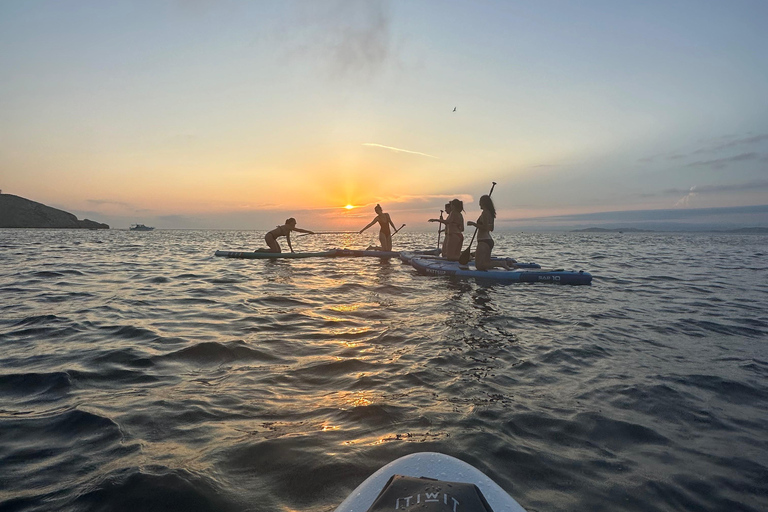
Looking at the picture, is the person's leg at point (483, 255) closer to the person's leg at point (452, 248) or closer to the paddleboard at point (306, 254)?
the person's leg at point (452, 248)

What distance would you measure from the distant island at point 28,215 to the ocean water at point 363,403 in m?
137

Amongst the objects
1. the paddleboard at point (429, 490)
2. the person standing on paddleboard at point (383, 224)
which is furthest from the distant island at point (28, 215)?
the paddleboard at point (429, 490)

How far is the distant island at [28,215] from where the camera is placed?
345 ft

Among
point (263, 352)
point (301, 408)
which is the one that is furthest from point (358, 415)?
point (263, 352)

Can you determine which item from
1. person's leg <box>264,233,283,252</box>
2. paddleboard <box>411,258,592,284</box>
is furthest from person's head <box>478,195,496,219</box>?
person's leg <box>264,233,283,252</box>

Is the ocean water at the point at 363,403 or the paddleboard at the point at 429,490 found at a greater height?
the paddleboard at the point at 429,490

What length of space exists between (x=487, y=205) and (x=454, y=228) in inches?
132

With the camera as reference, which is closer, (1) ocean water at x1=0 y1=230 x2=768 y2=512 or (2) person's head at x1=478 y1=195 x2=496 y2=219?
(1) ocean water at x1=0 y1=230 x2=768 y2=512

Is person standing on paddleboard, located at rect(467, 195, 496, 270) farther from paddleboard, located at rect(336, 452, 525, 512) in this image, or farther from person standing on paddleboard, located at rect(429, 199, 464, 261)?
paddleboard, located at rect(336, 452, 525, 512)

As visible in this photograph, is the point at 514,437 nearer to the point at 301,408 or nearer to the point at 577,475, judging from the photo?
the point at 577,475

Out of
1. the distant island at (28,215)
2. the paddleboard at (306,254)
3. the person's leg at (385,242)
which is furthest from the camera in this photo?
the distant island at (28,215)

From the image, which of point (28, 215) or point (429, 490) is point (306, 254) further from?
point (28, 215)

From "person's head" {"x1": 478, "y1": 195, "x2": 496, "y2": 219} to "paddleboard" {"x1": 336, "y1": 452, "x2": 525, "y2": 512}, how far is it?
1014cm

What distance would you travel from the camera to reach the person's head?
37.7 ft
